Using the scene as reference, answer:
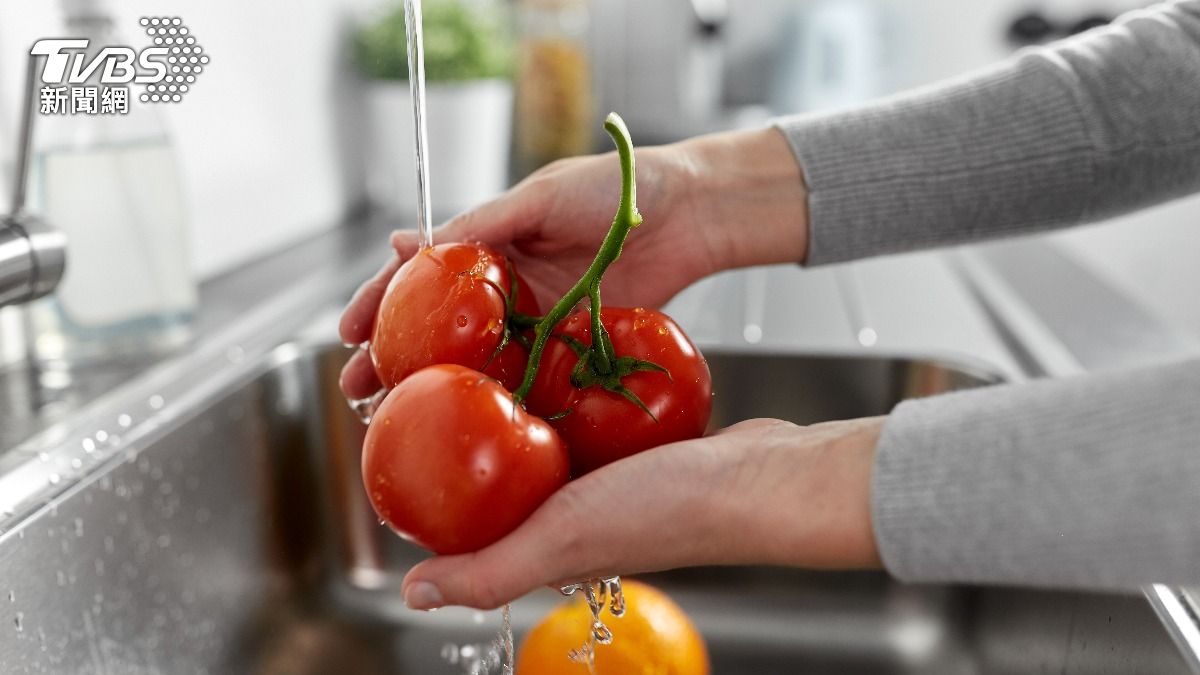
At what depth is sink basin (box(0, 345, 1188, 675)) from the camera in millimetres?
630

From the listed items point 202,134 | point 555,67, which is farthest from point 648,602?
point 555,67

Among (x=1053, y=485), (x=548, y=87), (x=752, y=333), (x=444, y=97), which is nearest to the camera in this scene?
(x=1053, y=485)

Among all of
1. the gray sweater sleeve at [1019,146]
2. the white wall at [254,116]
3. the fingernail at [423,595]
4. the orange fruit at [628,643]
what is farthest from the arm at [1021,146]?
the white wall at [254,116]

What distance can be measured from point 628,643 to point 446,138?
2.50ft

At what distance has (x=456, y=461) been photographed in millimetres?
430

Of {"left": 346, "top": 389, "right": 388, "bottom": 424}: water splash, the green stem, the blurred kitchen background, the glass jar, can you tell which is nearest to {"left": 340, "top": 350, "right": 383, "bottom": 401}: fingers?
{"left": 346, "top": 389, "right": 388, "bottom": 424}: water splash

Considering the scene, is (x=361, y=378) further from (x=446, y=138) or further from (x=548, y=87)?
(x=548, y=87)

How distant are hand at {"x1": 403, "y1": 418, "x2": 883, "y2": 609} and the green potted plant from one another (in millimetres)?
848

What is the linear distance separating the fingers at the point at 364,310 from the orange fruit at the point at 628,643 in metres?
0.21

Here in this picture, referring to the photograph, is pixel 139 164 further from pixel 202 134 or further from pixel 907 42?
pixel 907 42

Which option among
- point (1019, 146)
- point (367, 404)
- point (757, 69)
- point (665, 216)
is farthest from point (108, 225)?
point (757, 69)

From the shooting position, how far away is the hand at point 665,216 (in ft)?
2.14

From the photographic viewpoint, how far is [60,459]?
0.62 metres

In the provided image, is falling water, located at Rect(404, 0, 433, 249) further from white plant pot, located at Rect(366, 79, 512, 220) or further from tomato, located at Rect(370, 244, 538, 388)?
white plant pot, located at Rect(366, 79, 512, 220)
